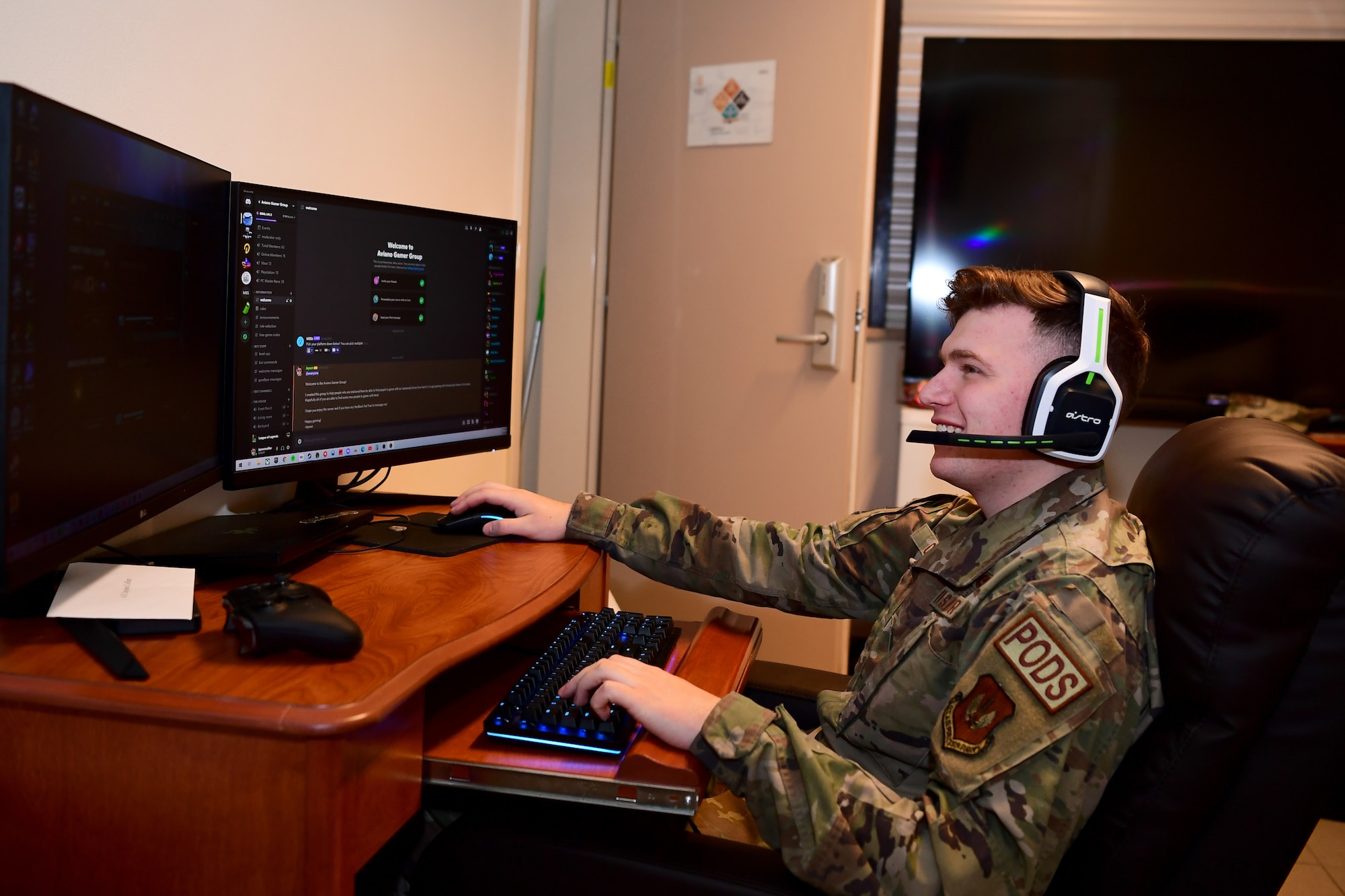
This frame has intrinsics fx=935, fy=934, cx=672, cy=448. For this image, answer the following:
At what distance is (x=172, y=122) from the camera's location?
124 cm

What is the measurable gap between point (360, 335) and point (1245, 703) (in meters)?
1.11

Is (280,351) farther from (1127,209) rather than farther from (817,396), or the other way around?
(1127,209)

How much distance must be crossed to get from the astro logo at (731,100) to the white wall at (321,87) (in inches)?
21.0

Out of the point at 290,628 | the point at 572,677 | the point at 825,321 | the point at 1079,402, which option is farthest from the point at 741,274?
the point at 290,628

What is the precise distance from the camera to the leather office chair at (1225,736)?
0.85 m

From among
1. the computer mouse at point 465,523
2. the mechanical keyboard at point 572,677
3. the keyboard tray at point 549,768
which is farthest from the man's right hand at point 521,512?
the keyboard tray at point 549,768

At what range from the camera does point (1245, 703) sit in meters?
0.85

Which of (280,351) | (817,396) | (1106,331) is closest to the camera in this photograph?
(1106,331)

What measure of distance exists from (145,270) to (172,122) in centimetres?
42

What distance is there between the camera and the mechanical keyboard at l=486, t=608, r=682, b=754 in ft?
3.06

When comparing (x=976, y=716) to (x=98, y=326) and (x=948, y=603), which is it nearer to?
(x=948, y=603)

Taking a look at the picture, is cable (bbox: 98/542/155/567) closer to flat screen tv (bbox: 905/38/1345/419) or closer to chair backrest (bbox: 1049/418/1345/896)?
chair backrest (bbox: 1049/418/1345/896)

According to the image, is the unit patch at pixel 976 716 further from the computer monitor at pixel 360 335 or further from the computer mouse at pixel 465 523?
the computer monitor at pixel 360 335

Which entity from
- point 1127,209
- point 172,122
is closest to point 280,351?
point 172,122
